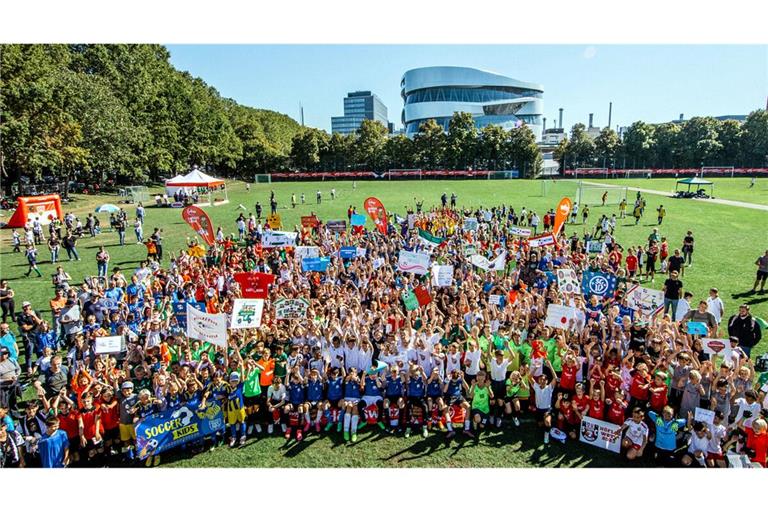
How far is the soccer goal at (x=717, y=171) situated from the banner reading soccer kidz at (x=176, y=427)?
88790 mm

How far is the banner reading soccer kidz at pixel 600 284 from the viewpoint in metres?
13.7

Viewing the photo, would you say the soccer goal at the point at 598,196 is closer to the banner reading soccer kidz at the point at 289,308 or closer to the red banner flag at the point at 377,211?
the red banner flag at the point at 377,211

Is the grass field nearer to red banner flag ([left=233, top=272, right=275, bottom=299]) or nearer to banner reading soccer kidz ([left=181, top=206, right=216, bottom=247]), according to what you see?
red banner flag ([left=233, top=272, right=275, bottom=299])

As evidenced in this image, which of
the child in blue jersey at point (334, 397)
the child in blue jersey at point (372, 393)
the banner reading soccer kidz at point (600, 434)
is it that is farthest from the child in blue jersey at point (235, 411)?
the banner reading soccer kidz at point (600, 434)

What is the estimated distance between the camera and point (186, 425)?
8648 mm

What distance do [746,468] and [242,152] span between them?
86.9m

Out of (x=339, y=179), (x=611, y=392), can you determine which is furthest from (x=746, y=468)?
(x=339, y=179)

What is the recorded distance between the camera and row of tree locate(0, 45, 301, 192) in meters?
34.2

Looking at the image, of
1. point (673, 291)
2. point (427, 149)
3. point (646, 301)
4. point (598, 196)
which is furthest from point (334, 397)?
point (427, 149)

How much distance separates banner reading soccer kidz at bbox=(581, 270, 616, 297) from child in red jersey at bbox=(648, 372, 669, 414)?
17.4ft

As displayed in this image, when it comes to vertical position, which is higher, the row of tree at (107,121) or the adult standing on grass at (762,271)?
the row of tree at (107,121)

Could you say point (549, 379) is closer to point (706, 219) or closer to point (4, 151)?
point (706, 219)

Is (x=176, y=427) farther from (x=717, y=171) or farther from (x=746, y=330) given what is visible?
(x=717, y=171)

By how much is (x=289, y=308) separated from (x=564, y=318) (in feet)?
21.9
